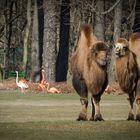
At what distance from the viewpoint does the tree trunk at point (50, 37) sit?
126 feet

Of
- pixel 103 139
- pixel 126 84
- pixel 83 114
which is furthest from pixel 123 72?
pixel 103 139

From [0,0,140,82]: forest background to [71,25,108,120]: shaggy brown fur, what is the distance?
1275 cm

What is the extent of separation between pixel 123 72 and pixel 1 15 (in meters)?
40.6

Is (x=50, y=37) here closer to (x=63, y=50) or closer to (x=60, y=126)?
(x=63, y=50)

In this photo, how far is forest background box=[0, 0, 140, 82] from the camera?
38.8 metres

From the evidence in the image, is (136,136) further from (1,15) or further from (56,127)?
(1,15)

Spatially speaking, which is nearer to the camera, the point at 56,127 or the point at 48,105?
the point at 56,127

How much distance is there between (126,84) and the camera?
646 inches

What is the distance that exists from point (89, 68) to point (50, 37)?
74.9 ft

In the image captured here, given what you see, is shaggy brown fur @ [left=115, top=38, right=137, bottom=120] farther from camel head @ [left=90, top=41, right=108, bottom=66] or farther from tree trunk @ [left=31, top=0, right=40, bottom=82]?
tree trunk @ [left=31, top=0, right=40, bottom=82]

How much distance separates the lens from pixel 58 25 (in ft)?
146

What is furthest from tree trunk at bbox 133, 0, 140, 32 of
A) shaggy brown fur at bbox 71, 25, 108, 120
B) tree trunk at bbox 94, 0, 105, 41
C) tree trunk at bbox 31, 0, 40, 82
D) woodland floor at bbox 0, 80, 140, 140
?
shaggy brown fur at bbox 71, 25, 108, 120

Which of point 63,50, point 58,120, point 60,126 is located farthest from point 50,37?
point 60,126

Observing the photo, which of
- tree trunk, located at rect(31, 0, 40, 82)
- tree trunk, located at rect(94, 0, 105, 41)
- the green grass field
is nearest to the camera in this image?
the green grass field
